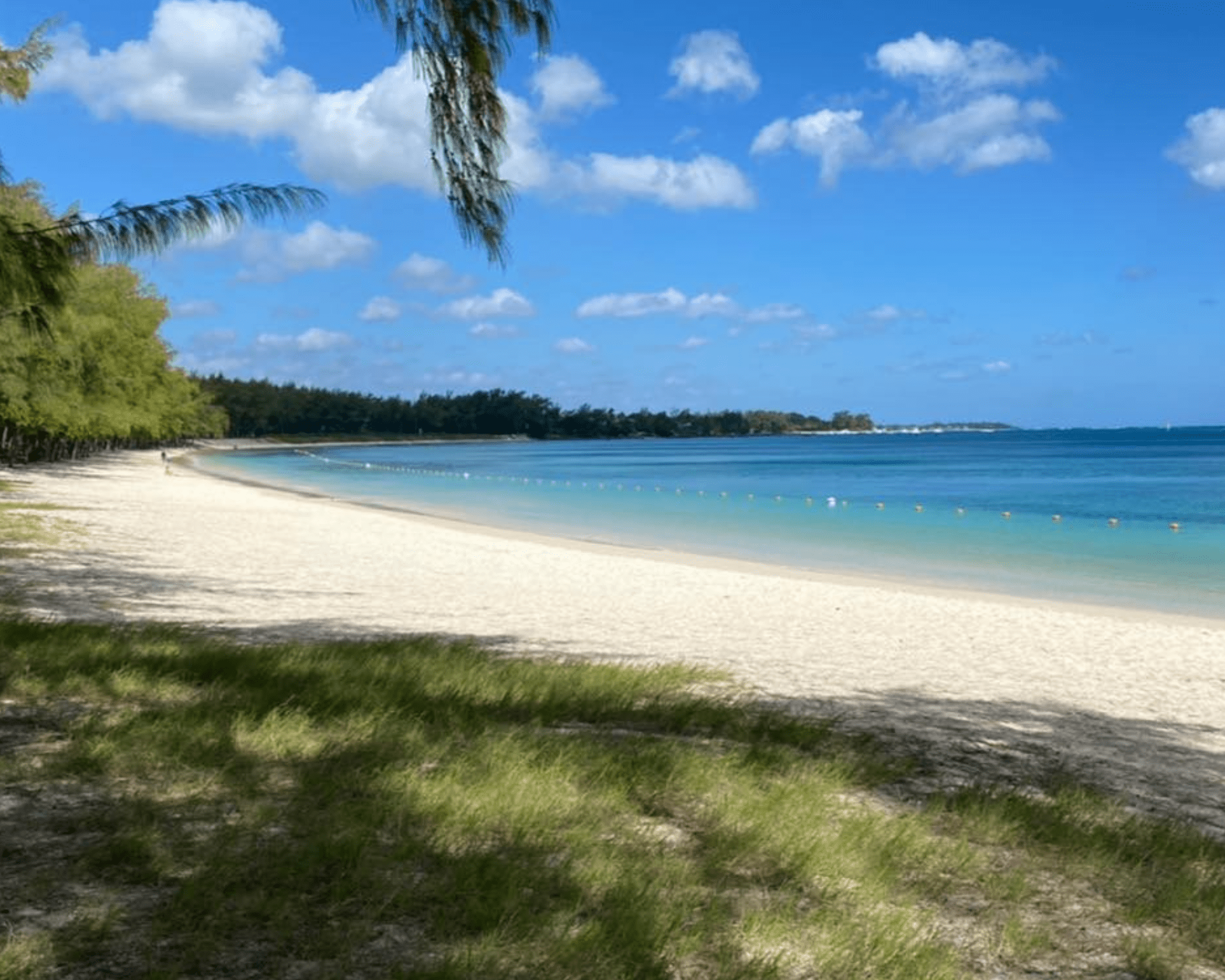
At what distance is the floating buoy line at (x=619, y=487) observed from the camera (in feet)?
137

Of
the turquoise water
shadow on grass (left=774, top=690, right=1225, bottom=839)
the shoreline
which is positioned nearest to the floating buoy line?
the turquoise water

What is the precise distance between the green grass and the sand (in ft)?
3.67

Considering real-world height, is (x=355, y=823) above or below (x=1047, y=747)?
above

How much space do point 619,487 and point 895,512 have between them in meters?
22.8

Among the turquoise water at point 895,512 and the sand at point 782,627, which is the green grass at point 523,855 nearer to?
the sand at point 782,627

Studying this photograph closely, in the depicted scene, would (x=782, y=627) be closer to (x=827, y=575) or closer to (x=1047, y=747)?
(x=1047, y=747)

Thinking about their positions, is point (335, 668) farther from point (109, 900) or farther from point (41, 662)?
point (109, 900)

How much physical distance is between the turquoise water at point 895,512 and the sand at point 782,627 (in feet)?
15.8

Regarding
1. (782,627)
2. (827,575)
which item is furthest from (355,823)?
(827,575)

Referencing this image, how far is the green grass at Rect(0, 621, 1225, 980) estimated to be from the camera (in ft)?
10.6

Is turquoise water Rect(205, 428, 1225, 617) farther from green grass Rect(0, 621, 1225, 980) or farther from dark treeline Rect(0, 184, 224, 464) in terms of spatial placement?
green grass Rect(0, 621, 1225, 980)

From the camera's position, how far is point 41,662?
21.2 feet

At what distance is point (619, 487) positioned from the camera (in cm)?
6406

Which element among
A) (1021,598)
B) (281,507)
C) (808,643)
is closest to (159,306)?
(281,507)
